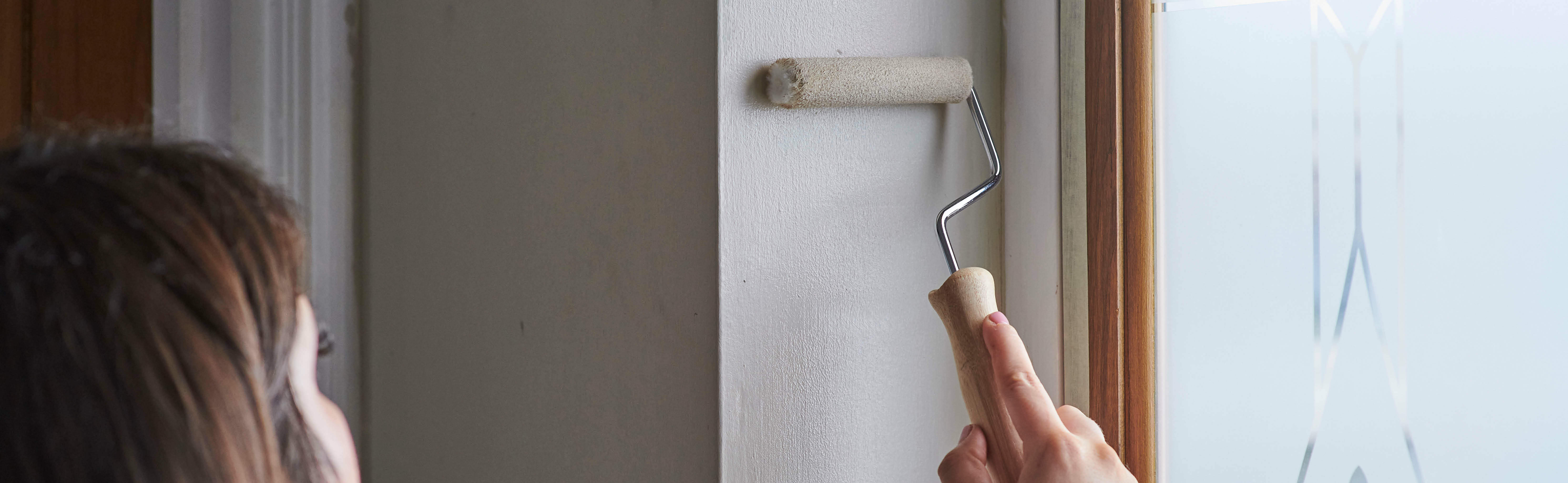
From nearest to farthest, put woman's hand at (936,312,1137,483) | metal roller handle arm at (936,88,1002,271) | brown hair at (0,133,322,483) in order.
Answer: brown hair at (0,133,322,483) → woman's hand at (936,312,1137,483) → metal roller handle arm at (936,88,1002,271)

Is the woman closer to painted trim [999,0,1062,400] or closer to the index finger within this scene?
the index finger

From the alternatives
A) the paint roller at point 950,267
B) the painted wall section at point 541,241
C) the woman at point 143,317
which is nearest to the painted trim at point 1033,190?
the paint roller at point 950,267

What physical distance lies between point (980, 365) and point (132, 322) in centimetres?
47

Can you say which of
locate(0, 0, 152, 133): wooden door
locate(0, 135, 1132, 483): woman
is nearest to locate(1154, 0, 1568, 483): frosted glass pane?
locate(0, 135, 1132, 483): woman

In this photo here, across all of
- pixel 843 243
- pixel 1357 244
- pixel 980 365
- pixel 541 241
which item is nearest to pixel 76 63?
pixel 541 241

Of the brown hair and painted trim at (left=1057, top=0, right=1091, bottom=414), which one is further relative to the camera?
painted trim at (left=1057, top=0, right=1091, bottom=414)

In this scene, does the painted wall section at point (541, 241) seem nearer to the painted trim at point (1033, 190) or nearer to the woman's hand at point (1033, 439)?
the woman's hand at point (1033, 439)

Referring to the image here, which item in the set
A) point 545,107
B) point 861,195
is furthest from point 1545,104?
point 545,107

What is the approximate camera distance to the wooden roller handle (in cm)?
62

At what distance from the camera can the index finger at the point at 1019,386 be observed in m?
0.59

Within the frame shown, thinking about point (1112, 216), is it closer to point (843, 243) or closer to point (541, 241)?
point (843, 243)

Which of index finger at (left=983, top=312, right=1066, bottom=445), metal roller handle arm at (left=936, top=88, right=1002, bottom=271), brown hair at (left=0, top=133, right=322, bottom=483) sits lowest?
index finger at (left=983, top=312, right=1066, bottom=445)

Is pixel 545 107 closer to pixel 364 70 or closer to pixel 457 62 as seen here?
pixel 457 62

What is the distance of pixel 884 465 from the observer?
2.43 ft
